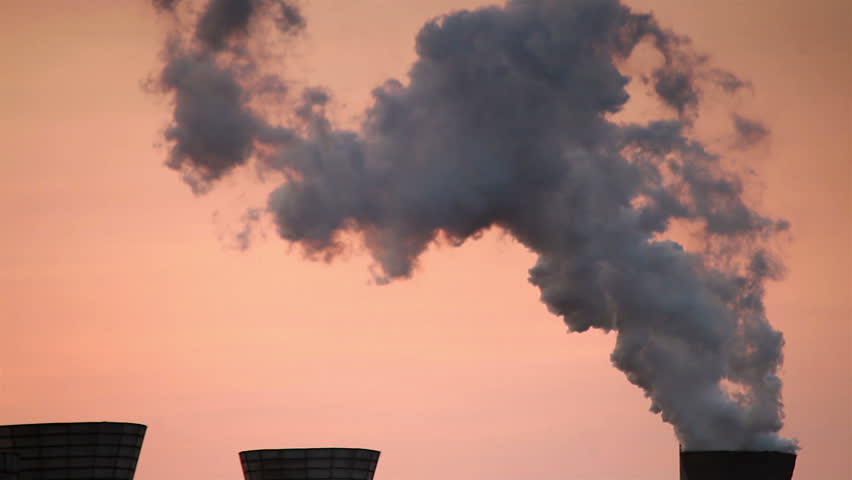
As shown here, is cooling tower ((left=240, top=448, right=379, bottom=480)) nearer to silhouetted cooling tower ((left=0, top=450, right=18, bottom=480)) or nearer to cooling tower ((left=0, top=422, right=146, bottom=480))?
cooling tower ((left=0, top=422, right=146, bottom=480))

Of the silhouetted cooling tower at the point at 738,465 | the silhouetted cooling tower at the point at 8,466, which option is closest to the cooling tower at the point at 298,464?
the silhouetted cooling tower at the point at 8,466

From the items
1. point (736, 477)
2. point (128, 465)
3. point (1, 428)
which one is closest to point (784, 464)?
point (736, 477)

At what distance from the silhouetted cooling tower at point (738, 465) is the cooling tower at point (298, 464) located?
76.3 feet

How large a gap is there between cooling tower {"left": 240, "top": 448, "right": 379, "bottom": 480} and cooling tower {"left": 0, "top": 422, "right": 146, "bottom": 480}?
10.2 m

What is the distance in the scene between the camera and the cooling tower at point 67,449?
11462cm

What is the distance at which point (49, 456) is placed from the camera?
11481 centimetres

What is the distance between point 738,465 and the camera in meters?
116

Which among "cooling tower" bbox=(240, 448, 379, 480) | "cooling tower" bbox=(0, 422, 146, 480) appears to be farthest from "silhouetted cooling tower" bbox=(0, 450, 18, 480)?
"cooling tower" bbox=(240, 448, 379, 480)

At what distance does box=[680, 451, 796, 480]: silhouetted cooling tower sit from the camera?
381 feet

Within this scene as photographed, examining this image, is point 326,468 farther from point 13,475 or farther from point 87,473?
point 13,475

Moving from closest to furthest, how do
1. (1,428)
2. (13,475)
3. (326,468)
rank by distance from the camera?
(13,475)
(1,428)
(326,468)

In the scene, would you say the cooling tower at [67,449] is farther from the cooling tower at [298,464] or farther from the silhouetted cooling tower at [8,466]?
the cooling tower at [298,464]

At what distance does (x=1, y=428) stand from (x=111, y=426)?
6.77 meters

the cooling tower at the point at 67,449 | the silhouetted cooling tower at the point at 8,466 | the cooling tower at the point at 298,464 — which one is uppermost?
the cooling tower at the point at 298,464
